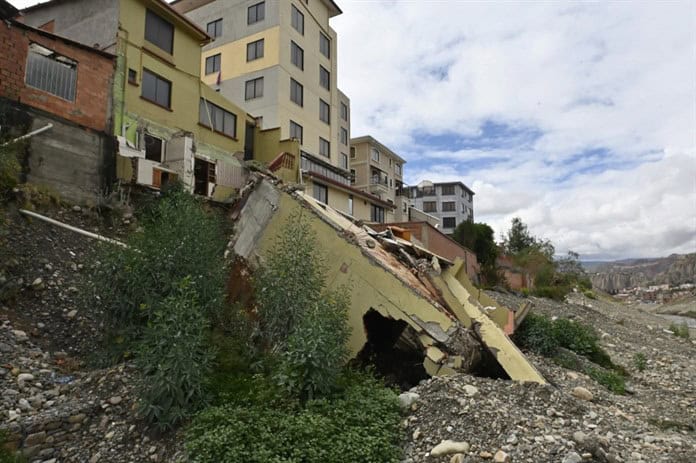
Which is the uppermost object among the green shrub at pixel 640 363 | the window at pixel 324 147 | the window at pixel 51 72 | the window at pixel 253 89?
the window at pixel 253 89

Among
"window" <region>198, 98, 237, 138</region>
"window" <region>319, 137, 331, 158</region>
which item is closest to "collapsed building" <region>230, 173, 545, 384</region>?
"window" <region>198, 98, 237, 138</region>

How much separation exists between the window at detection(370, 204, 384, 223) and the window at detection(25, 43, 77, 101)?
16547 mm

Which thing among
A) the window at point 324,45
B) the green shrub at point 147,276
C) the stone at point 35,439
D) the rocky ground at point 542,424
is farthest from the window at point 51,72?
the window at point 324,45

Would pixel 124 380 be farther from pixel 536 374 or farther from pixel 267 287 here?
pixel 536 374

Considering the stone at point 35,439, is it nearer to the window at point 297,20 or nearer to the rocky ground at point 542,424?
the rocky ground at point 542,424

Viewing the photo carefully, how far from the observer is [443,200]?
57.1m

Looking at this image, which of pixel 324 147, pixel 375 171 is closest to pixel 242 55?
pixel 324 147

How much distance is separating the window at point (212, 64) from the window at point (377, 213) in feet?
38.0

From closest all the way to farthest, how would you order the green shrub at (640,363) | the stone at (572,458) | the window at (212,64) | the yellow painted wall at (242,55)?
1. the stone at (572,458)
2. the green shrub at (640,363)
3. the yellow painted wall at (242,55)
4. the window at (212,64)

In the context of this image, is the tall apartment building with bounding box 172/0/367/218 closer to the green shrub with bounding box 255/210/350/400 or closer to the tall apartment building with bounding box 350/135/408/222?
the tall apartment building with bounding box 350/135/408/222

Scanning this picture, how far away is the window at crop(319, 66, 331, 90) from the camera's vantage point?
84.5 feet

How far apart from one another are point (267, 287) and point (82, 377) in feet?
7.69

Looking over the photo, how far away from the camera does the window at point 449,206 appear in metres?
56.5

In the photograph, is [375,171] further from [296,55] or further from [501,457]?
[501,457]
